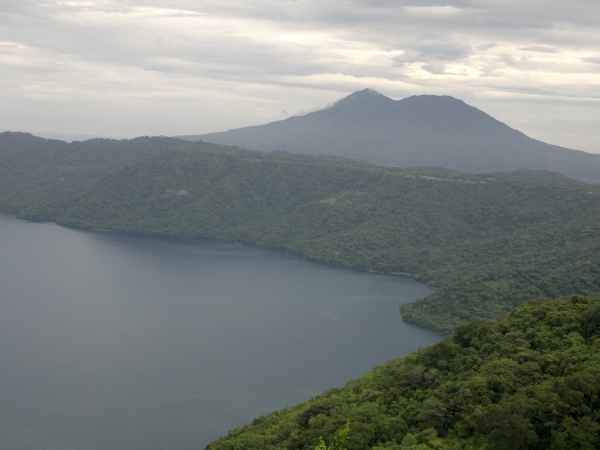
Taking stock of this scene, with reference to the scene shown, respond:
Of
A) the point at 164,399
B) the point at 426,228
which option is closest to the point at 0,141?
the point at 426,228

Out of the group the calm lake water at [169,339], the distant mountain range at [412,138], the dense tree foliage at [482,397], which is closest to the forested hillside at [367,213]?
the calm lake water at [169,339]

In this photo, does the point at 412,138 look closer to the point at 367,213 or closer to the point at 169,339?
the point at 367,213

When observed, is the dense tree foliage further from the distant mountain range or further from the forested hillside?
the distant mountain range

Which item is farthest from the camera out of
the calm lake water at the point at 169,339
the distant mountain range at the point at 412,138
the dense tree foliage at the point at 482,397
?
the distant mountain range at the point at 412,138

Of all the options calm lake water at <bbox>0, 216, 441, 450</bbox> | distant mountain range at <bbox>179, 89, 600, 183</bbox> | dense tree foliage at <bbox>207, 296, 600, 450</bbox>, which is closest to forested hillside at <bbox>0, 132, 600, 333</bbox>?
calm lake water at <bbox>0, 216, 441, 450</bbox>

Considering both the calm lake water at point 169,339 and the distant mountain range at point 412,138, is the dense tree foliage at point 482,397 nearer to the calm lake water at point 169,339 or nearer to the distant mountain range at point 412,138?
the calm lake water at point 169,339

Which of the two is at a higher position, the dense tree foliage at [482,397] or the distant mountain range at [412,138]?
the distant mountain range at [412,138]

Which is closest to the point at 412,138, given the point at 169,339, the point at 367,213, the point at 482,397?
the point at 367,213

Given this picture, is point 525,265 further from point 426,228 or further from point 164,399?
point 164,399
